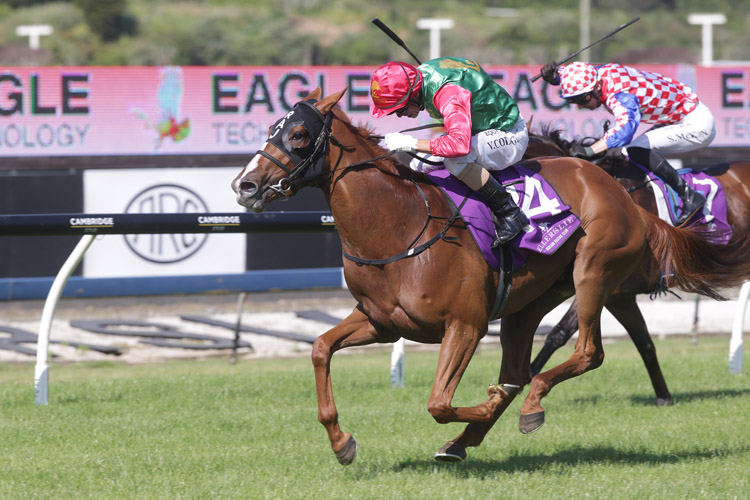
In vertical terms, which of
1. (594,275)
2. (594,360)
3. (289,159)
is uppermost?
(289,159)

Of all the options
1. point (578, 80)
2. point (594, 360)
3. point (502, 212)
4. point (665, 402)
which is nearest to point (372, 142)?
point (502, 212)

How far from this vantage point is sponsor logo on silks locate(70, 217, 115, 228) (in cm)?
583

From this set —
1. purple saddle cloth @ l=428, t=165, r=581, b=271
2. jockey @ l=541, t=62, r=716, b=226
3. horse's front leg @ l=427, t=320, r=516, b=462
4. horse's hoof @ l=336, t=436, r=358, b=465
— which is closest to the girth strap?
purple saddle cloth @ l=428, t=165, r=581, b=271

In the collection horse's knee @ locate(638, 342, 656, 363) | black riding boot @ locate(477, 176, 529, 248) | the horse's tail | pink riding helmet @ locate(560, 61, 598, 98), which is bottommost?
horse's knee @ locate(638, 342, 656, 363)

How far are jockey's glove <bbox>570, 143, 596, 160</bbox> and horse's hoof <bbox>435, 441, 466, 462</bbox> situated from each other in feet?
7.33

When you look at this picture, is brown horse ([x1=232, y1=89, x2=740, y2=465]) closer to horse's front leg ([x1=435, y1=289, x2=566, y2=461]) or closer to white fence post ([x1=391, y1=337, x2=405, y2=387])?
horse's front leg ([x1=435, y1=289, x2=566, y2=461])

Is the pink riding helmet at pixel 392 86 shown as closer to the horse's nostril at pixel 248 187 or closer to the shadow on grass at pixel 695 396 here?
the horse's nostril at pixel 248 187

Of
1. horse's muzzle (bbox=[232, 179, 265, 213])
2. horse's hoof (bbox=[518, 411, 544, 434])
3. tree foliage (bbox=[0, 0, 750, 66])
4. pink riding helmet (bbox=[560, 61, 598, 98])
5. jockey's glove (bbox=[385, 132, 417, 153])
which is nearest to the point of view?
horse's muzzle (bbox=[232, 179, 265, 213])

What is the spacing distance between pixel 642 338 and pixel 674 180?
0.96 m

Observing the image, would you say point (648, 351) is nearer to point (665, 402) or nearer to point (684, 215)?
point (665, 402)

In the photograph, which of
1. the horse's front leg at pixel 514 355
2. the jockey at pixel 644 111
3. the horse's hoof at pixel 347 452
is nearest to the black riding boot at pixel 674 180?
the jockey at pixel 644 111

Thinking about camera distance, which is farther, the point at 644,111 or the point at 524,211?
the point at 644,111

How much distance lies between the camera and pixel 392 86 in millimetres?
4418

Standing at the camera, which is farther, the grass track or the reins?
the grass track
